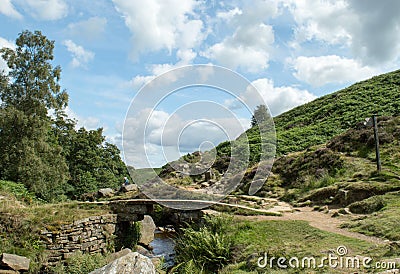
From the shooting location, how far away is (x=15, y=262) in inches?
368

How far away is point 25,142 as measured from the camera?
18.7m

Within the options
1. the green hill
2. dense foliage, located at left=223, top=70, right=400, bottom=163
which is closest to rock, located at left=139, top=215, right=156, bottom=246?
dense foliage, located at left=223, top=70, right=400, bottom=163

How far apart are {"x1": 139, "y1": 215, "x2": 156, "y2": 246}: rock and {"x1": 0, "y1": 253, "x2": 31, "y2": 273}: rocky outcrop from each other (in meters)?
4.50

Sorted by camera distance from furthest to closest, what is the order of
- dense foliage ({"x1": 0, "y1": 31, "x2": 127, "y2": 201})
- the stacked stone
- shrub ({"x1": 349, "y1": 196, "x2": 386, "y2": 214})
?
dense foliage ({"x1": 0, "y1": 31, "x2": 127, "y2": 201}) < the stacked stone < shrub ({"x1": 349, "y1": 196, "x2": 386, "y2": 214})

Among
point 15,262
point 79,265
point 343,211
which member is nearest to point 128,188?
point 15,262

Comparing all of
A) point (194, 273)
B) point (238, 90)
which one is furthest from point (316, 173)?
point (194, 273)

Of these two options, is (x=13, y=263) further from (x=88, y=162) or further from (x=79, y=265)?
(x=88, y=162)

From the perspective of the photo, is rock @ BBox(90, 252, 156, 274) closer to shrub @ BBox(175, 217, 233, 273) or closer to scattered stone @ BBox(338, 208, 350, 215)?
shrub @ BBox(175, 217, 233, 273)

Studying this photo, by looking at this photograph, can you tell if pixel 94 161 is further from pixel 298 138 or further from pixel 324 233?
pixel 324 233

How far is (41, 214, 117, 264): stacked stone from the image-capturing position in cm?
1098

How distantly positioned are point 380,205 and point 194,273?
589 centimetres

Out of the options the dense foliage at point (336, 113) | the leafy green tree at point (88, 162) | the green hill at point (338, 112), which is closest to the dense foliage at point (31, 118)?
the leafy green tree at point (88, 162)

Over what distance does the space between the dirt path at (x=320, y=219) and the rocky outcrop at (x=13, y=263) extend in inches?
254

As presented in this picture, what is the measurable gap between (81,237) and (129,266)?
841 centimetres
